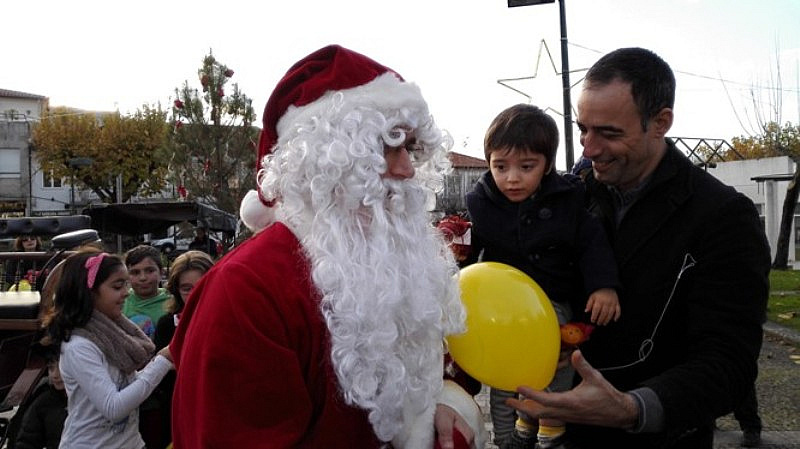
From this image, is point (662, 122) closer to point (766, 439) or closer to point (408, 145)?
point (408, 145)

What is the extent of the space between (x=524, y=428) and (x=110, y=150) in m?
37.8

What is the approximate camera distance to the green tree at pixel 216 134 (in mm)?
15094

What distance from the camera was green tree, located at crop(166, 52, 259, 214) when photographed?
15.1 m

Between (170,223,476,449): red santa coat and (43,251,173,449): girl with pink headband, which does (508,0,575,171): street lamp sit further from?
(170,223,476,449): red santa coat

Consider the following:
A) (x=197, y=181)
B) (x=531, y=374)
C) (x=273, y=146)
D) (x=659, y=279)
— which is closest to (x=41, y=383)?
(x=273, y=146)

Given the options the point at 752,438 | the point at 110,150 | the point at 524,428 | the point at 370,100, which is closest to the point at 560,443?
the point at 524,428

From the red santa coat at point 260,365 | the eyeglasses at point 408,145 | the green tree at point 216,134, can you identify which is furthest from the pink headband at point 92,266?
the green tree at point 216,134

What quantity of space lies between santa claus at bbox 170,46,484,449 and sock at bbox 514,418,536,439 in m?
0.58

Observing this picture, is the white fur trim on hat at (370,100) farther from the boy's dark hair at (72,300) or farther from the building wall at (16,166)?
the building wall at (16,166)

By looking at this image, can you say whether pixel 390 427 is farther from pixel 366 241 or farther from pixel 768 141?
pixel 768 141

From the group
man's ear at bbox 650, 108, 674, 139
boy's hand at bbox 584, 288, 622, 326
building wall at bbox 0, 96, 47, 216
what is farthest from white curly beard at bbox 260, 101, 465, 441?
building wall at bbox 0, 96, 47, 216

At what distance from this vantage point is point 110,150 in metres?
36.2

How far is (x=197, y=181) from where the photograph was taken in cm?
1567

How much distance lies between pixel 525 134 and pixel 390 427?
52.8 inches
